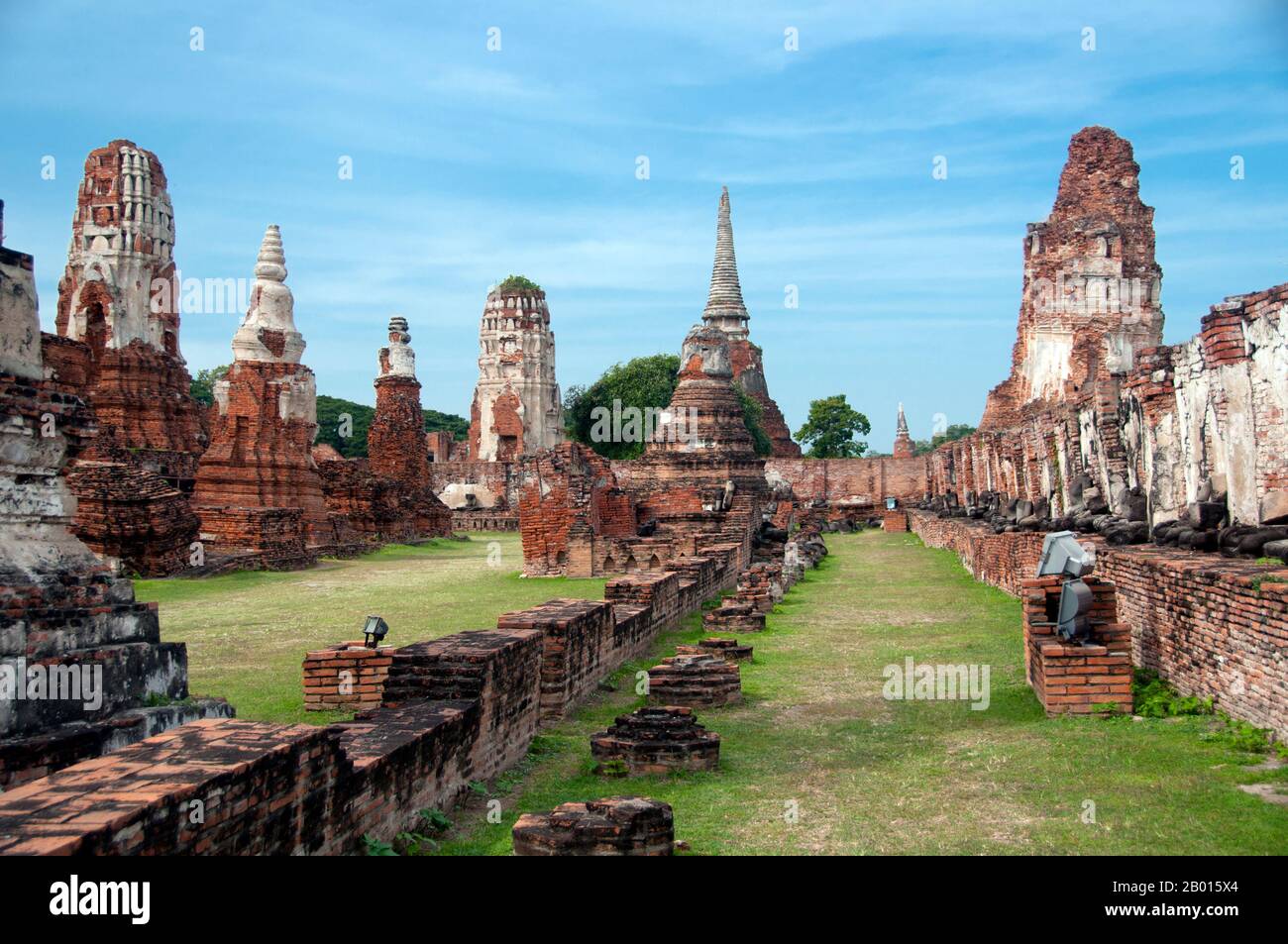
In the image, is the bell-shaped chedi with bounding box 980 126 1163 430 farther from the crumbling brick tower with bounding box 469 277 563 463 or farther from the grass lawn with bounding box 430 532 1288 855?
the grass lawn with bounding box 430 532 1288 855

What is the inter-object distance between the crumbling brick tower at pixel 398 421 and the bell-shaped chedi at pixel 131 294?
15.1 feet

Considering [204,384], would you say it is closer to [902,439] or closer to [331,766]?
[902,439]

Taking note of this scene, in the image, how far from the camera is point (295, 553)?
18.4m

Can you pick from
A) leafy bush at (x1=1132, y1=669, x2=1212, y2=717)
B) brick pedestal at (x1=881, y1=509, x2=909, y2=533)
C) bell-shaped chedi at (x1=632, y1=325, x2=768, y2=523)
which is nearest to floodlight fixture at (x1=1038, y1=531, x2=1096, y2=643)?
leafy bush at (x1=1132, y1=669, x2=1212, y2=717)

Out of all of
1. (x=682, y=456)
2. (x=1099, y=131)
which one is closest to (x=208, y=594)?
(x=682, y=456)

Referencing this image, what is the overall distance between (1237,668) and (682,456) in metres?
19.8

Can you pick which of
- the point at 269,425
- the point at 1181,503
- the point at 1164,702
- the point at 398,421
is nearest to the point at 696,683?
the point at 1164,702

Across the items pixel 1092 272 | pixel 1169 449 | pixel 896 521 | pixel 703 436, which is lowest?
pixel 896 521

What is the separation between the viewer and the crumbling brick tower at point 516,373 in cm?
4681

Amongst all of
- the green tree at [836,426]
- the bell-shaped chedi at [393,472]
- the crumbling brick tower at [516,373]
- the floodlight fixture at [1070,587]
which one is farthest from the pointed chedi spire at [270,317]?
the green tree at [836,426]

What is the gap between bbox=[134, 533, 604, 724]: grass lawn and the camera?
7430 mm

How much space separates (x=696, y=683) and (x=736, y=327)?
41.3 m

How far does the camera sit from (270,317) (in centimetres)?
2098

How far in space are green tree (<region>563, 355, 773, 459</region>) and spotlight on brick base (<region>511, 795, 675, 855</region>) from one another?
1693 inches
